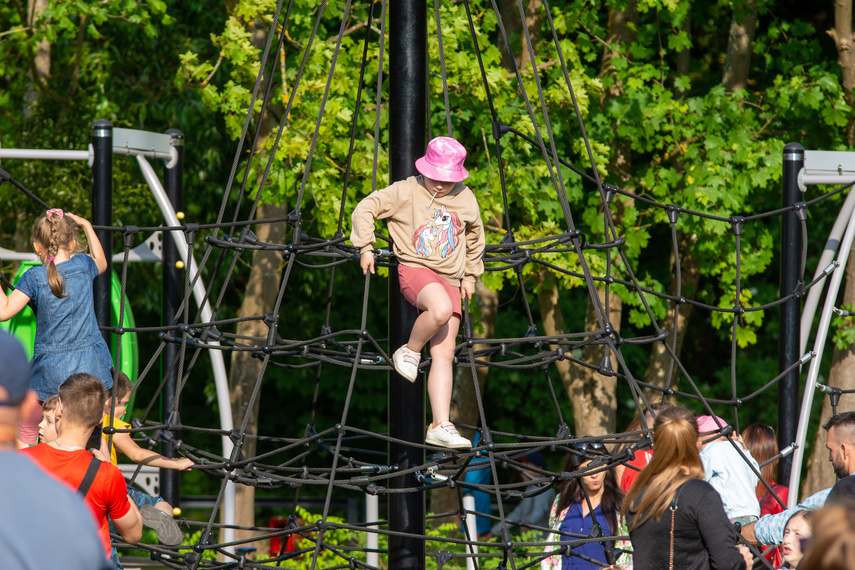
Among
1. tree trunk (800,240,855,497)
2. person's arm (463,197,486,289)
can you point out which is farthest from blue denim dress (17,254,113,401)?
tree trunk (800,240,855,497)

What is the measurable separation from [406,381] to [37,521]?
175 centimetres

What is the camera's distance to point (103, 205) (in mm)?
4812

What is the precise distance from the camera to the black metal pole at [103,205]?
471cm

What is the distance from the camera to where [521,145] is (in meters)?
6.85

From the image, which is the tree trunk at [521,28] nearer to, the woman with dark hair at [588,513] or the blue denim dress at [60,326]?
the woman with dark hair at [588,513]

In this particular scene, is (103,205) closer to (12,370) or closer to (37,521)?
(12,370)

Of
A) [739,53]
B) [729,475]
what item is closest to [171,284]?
[729,475]

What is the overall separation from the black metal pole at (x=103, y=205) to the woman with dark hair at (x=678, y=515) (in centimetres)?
287

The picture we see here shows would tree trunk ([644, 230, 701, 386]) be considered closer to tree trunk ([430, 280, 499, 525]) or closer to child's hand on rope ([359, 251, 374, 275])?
tree trunk ([430, 280, 499, 525])

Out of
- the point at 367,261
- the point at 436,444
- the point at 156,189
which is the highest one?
the point at 156,189

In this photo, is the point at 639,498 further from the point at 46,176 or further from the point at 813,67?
the point at 46,176

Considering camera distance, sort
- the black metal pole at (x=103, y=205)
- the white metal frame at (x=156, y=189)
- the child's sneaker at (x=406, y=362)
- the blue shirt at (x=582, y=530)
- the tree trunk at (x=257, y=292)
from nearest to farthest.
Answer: the child's sneaker at (x=406, y=362)
the blue shirt at (x=582, y=530)
the black metal pole at (x=103, y=205)
the white metal frame at (x=156, y=189)
the tree trunk at (x=257, y=292)

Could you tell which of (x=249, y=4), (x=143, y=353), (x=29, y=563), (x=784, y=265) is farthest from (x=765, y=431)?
(x=143, y=353)

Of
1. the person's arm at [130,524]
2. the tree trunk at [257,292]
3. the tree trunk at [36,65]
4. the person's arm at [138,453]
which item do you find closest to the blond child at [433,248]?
the person's arm at [130,524]
